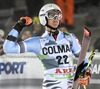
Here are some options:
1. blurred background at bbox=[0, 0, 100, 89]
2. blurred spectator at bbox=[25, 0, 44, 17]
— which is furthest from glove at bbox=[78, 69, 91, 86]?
blurred spectator at bbox=[25, 0, 44, 17]

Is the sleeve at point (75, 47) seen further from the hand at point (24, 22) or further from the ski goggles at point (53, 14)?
the hand at point (24, 22)

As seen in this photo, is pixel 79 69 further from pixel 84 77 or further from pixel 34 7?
pixel 34 7

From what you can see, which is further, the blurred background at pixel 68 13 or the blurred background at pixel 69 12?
the blurred background at pixel 69 12

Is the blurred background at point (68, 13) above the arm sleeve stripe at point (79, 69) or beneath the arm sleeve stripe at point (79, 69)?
above

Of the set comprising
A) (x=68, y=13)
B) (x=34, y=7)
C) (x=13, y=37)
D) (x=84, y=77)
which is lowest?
(x=84, y=77)

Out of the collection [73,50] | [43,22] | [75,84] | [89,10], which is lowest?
[75,84]

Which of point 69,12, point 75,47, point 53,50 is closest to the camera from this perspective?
point 53,50

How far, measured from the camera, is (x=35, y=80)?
7559 millimetres

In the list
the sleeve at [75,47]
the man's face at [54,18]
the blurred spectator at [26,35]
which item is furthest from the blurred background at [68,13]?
the man's face at [54,18]

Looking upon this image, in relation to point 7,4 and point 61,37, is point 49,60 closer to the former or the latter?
point 61,37

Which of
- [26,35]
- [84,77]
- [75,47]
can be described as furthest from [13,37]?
[26,35]

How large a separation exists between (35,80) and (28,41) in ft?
7.90

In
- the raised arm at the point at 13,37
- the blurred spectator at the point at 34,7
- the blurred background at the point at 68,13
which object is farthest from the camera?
the blurred background at the point at 68,13

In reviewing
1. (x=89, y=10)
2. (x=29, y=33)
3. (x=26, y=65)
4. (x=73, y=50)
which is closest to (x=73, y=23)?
(x=89, y=10)
